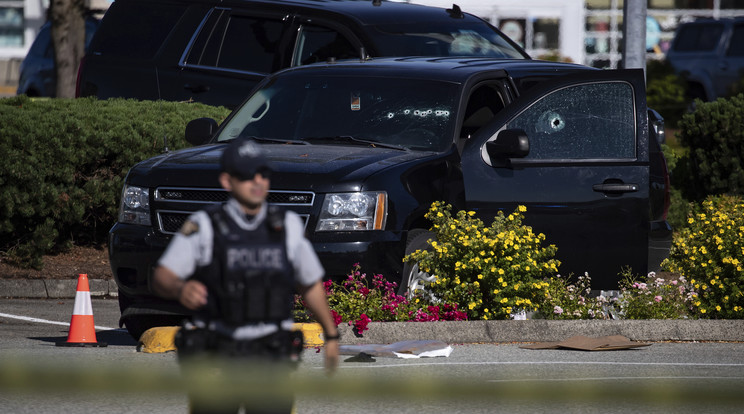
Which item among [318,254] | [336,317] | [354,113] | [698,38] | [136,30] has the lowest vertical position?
[336,317]

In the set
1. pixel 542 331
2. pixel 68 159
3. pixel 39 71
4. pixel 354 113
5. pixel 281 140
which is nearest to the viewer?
pixel 542 331

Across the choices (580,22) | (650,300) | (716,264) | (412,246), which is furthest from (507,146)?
(580,22)

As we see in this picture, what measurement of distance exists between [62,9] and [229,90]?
17.4 ft

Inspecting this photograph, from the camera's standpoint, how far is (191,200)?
8664 mm

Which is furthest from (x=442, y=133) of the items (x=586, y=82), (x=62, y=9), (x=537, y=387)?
(x=62, y=9)

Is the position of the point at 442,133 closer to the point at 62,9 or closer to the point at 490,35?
the point at 490,35

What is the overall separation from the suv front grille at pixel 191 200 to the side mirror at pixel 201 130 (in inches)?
50.4

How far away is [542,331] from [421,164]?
4.64 feet

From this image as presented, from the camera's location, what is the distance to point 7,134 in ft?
41.0

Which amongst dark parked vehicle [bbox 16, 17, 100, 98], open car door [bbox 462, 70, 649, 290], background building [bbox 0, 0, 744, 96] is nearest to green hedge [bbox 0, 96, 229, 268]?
open car door [bbox 462, 70, 649, 290]

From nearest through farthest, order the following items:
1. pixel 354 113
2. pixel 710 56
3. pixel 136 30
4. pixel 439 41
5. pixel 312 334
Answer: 1. pixel 312 334
2. pixel 354 113
3. pixel 439 41
4. pixel 136 30
5. pixel 710 56

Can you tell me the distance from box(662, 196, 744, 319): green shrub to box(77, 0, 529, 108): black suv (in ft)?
12.2

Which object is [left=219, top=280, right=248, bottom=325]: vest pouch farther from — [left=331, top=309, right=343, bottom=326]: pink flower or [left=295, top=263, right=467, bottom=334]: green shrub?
[left=331, top=309, right=343, bottom=326]: pink flower

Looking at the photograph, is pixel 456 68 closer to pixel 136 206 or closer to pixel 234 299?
pixel 136 206
